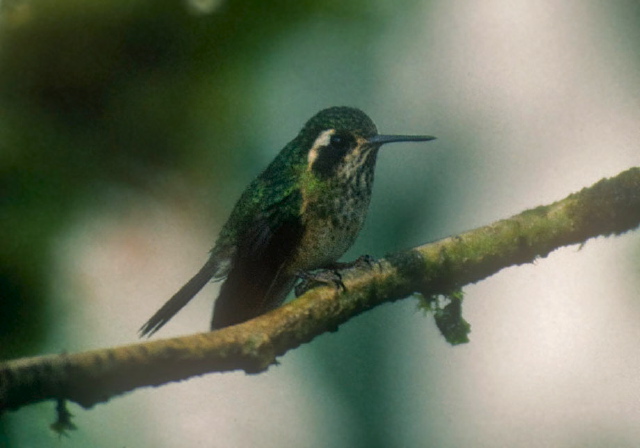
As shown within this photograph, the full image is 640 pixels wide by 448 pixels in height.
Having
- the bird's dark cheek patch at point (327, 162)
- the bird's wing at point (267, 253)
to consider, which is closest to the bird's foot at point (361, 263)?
the bird's wing at point (267, 253)

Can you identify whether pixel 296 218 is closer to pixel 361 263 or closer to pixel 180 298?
pixel 361 263

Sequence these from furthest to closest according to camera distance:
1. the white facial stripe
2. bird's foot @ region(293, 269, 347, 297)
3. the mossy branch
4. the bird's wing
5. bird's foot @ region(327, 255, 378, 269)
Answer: the white facial stripe → the bird's wing → bird's foot @ region(327, 255, 378, 269) → bird's foot @ region(293, 269, 347, 297) → the mossy branch

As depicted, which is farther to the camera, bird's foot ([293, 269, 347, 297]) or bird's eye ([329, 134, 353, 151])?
bird's eye ([329, 134, 353, 151])

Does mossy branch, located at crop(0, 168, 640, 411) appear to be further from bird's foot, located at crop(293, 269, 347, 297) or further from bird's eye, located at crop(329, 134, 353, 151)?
bird's eye, located at crop(329, 134, 353, 151)

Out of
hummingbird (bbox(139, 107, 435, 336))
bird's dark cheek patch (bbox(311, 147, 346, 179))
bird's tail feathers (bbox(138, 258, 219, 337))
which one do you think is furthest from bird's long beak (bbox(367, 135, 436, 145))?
bird's tail feathers (bbox(138, 258, 219, 337))

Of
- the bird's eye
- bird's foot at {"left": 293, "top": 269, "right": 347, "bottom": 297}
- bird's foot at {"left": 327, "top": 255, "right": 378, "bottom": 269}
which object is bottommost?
bird's foot at {"left": 293, "top": 269, "right": 347, "bottom": 297}

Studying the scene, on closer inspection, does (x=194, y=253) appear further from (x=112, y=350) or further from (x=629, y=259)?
(x=629, y=259)

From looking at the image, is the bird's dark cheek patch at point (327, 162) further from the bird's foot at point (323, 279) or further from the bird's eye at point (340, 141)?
the bird's foot at point (323, 279)
